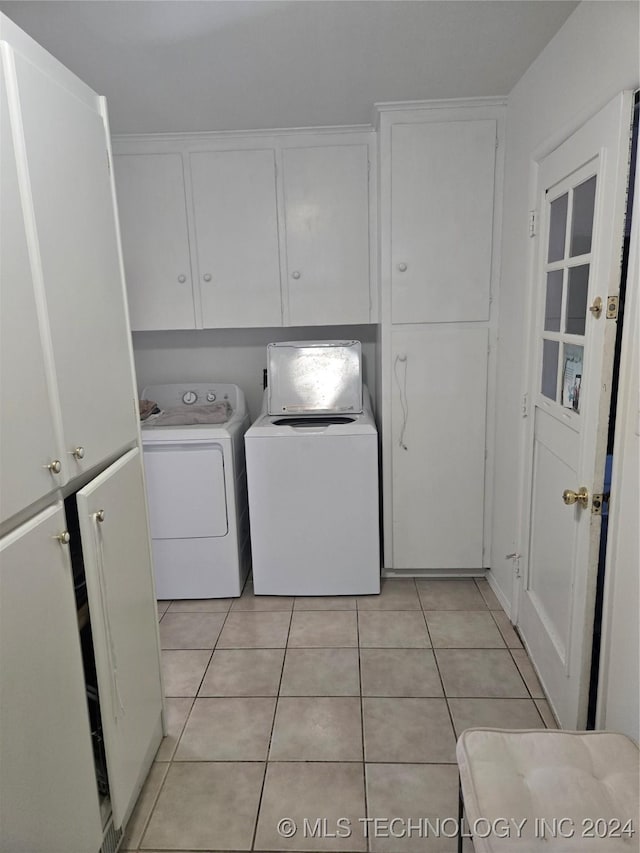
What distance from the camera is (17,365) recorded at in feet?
3.26

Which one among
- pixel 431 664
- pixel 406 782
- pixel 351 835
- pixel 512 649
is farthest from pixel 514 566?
pixel 351 835

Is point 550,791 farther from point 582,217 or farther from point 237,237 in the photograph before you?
point 237,237

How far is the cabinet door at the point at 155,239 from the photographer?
2.72m

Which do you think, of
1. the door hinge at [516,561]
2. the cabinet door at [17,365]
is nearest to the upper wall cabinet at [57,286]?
the cabinet door at [17,365]

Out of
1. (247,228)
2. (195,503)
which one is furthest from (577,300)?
(195,503)

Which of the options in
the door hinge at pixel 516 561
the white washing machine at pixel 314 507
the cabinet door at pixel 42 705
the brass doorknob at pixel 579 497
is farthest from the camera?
the white washing machine at pixel 314 507

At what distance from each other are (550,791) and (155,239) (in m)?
2.77

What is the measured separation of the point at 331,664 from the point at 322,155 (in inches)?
94.8

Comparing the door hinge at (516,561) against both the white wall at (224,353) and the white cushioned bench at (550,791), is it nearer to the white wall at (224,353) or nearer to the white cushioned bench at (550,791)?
the white cushioned bench at (550,791)

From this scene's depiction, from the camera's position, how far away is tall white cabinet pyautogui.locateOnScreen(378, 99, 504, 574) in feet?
8.03

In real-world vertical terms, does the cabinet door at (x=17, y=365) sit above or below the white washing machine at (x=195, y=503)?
above

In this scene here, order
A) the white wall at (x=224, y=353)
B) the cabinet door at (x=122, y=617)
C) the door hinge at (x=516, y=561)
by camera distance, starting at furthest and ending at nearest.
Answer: the white wall at (x=224, y=353), the door hinge at (x=516, y=561), the cabinet door at (x=122, y=617)

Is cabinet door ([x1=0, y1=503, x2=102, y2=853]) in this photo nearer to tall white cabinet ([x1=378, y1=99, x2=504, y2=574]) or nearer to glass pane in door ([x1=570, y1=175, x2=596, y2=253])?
glass pane in door ([x1=570, y1=175, x2=596, y2=253])

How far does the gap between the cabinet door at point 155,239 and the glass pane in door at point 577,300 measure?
1.90m
